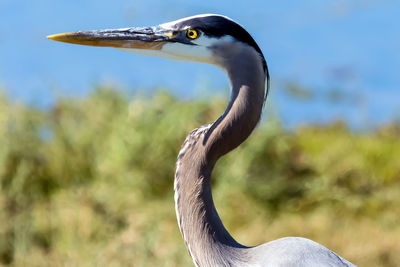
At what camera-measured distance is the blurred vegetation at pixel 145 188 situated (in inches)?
225

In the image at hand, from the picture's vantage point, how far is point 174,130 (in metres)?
6.89

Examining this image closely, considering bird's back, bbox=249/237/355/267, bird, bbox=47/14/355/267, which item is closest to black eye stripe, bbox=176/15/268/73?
bird, bbox=47/14/355/267

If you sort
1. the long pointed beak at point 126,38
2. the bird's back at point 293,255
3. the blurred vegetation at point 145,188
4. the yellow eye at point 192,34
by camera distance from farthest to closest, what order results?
1. the blurred vegetation at point 145,188
2. the long pointed beak at point 126,38
3. the yellow eye at point 192,34
4. the bird's back at point 293,255

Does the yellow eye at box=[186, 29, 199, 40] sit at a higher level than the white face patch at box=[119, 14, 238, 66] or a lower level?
higher

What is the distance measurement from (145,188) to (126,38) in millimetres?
4011

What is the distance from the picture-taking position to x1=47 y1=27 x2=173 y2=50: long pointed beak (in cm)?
282

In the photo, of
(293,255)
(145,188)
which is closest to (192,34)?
(293,255)

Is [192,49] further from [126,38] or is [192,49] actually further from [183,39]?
[126,38]

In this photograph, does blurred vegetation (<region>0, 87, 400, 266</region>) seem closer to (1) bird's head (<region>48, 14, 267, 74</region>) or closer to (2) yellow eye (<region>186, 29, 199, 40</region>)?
(1) bird's head (<region>48, 14, 267, 74</region>)

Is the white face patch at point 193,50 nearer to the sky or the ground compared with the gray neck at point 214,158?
nearer to the sky

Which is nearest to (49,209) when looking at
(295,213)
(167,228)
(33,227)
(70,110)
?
(33,227)

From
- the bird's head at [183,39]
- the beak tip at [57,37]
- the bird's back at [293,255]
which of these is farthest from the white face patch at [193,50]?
the bird's back at [293,255]

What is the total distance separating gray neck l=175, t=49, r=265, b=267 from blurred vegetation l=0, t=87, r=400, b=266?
85.2 inches

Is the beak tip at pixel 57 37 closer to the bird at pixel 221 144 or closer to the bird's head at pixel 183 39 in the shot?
the bird's head at pixel 183 39
